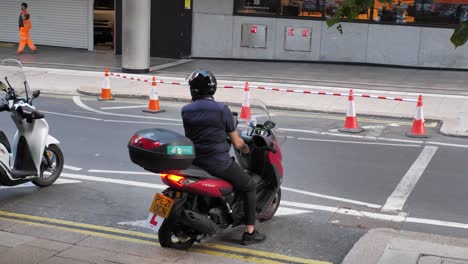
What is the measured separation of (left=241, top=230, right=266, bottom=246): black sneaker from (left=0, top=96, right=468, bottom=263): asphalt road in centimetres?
7

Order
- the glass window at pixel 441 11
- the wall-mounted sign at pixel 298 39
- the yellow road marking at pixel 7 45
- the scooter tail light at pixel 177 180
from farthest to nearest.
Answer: the yellow road marking at pixel 7 45
the wall-mounted sign at pixel 298 39
the glass window at pixel 441 11
the scooter tail light at pixel 177 180

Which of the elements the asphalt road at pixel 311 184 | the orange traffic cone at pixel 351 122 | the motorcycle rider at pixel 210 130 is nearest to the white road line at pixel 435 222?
the asphalt road at pixel 311 184

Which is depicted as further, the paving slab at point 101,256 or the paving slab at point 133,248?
the paving slab at point 133,248

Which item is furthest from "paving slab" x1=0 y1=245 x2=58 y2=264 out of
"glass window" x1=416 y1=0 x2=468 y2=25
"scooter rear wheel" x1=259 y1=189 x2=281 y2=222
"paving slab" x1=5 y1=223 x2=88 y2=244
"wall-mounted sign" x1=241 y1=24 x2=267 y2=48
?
"glass window" x1=416 y1=0 x2=468 y2=25

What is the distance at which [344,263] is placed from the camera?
612cm

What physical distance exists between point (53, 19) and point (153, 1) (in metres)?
4.28

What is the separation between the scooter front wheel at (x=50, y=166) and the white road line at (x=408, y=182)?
4.10 meters

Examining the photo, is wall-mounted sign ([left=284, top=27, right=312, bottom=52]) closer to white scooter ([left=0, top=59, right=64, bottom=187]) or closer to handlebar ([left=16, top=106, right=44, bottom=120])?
white scooter ([left=0, top=59, right=64, bottom=187])

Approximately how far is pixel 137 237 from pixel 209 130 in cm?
142

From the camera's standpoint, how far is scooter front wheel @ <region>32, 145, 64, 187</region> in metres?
8.68

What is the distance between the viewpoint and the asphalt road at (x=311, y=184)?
7492mm

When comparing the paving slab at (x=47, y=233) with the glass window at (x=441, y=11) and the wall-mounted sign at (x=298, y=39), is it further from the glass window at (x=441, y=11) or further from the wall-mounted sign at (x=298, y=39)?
the glass window at (x=441, y=11)

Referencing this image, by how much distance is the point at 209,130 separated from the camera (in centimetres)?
638

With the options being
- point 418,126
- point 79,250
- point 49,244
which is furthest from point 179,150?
point 418,126
